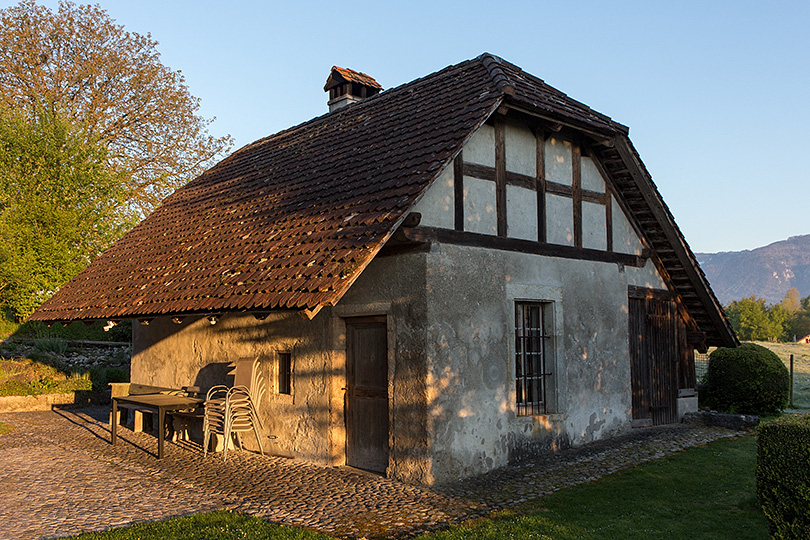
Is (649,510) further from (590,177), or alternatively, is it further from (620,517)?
(590,177)

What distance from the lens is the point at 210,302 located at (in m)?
8.45

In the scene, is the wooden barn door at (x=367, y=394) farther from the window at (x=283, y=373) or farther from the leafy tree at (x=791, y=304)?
the leafy tree at (x=791, y=304)

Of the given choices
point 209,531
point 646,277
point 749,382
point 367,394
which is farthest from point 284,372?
point 749,382

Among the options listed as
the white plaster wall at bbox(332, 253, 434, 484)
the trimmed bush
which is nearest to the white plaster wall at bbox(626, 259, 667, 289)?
the white plaster wall at bbox(332, 253, 434, 484)

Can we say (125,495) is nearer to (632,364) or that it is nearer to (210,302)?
(210,302)

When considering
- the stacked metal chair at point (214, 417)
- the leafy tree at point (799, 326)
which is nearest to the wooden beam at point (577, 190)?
the stacked metal chair at point (214, 417)

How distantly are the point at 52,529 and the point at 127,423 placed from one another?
23.3ft

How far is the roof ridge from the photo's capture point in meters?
8.20

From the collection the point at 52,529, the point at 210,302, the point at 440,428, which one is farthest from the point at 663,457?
the point at 52,529

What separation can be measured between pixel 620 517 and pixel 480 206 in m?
4.12

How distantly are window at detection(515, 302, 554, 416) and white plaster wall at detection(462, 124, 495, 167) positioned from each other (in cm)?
206

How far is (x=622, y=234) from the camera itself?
11289 mm

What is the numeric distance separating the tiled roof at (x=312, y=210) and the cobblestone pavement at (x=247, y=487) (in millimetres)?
2047

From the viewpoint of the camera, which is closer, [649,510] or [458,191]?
[649,510]
